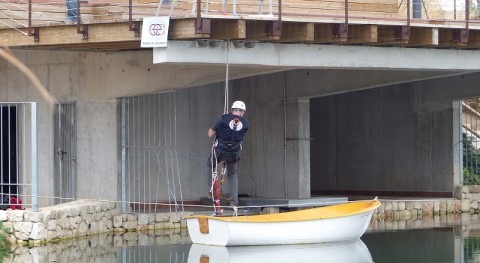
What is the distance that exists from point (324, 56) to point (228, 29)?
8.61ft

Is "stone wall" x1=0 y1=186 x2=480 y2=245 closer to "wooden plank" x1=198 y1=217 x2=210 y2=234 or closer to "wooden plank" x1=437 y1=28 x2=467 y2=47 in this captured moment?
"wooden plank" x1=198 y1=217 x2=210 y2=234

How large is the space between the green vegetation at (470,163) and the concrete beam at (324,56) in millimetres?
5430

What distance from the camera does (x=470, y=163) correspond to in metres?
30.5

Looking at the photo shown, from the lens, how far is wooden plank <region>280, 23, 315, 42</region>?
71.4ft

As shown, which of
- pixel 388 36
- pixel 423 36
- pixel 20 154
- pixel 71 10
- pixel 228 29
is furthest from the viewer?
pixel 20 154

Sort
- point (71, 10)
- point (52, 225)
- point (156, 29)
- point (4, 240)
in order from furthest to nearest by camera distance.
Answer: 1. point (71, 10)
2. point (156, 29)
3. point (52, 225)
4. point (4, 240)

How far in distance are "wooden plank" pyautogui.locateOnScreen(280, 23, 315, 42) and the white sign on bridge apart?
2417 millimetres

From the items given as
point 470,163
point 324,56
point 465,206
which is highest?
point 324,56

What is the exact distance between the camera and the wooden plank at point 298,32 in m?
21.8

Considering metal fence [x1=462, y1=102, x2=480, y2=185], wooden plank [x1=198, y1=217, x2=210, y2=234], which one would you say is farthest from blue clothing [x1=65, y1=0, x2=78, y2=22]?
metal fence [x1=462, y1=102, x2=480, y2=185]

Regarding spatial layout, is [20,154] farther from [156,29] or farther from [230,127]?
[230,127]

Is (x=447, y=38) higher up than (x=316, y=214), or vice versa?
(x=447, y=38)

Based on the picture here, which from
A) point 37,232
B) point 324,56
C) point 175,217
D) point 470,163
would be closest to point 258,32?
point 324,56

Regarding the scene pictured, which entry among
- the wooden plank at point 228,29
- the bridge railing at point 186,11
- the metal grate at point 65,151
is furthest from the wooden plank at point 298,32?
the metal grate at point 65,151
